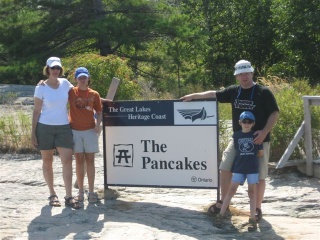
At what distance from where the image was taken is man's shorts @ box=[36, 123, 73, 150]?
7.70 metres

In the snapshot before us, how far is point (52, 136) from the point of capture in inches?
304

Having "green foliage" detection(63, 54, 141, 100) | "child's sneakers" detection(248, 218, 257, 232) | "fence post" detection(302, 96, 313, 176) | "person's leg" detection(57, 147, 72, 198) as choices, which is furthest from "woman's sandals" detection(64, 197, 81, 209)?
"green foliage" detection(63, 54, 141, 100)

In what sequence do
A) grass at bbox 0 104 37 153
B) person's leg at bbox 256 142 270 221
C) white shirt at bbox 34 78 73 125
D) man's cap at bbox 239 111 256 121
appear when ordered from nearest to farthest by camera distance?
1. man's cap at bbox 239 111 256 121
2. person's leg at bbox 256 142 270 221
3. white shirt at bbox 34 78 73 125
4. grass at bbox 0 104 37 153

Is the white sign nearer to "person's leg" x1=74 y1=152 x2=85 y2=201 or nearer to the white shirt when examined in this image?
"person's leg" x1=74 y1=152 x2=85 y2=201

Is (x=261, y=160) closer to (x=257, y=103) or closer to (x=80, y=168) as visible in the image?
(x=257, y=103)

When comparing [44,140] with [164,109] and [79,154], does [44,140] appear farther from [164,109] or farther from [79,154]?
[164,109]

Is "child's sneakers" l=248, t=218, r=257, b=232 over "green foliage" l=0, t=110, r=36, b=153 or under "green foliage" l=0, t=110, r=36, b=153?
under

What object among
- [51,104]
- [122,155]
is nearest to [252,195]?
[122,155]

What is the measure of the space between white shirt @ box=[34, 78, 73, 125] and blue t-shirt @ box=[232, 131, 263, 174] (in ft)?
6.59

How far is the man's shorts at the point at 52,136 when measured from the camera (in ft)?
25.3

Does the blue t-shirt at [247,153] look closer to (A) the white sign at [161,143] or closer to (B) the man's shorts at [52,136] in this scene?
(A) the white sign at [161,143]

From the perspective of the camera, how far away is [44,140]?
7703mm

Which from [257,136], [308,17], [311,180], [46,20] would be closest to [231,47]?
[308,17]

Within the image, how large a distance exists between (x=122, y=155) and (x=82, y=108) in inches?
33.7
